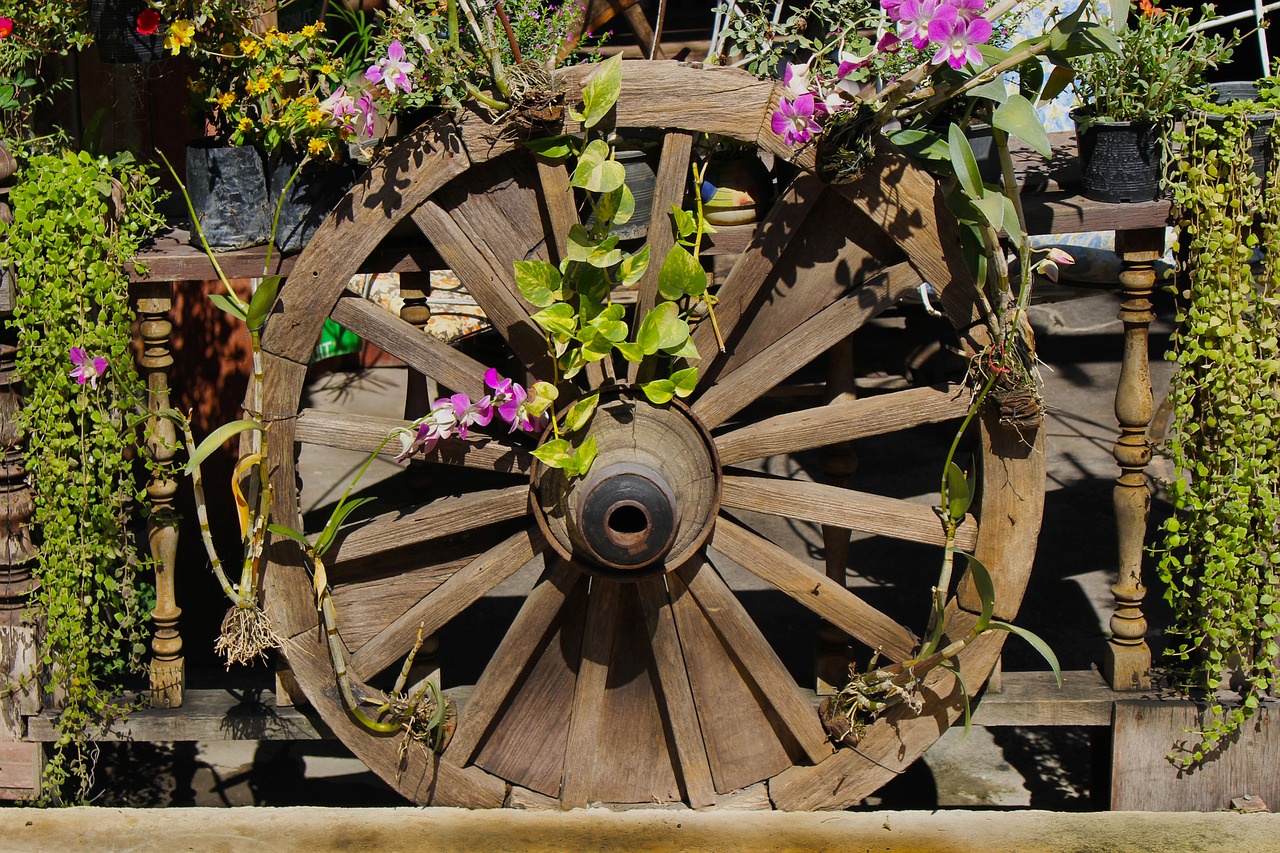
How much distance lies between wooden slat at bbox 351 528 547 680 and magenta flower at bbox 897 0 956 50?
1.25m

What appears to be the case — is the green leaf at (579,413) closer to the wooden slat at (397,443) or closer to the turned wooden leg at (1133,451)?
the wooden slat at (397,443)

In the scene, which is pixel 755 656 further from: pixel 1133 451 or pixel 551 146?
pixel 551 146

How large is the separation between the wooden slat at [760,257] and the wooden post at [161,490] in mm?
1176

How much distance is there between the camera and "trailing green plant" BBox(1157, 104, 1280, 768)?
8.97ft

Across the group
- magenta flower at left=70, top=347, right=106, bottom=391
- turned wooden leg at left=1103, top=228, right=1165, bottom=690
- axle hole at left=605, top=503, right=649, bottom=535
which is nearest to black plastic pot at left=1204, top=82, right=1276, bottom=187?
turned wooden leg at left=1103, top=228, right=1165, bottom=690

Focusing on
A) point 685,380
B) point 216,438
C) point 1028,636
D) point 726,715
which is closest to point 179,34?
point 216,438

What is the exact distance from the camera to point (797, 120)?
251 centimetres

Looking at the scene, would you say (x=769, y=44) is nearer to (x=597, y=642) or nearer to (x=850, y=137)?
(x=850, y=137)

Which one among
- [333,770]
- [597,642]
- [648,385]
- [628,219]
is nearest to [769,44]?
[628,219]

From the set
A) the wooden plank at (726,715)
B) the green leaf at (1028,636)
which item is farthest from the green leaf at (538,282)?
the green leaf at (1028,636)

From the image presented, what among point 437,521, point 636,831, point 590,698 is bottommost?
point 636,831

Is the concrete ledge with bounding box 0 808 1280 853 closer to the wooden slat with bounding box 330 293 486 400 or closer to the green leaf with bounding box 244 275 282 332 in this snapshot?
the wooden slat with bounding box 330 293 486 400

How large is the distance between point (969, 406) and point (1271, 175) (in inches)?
30.9

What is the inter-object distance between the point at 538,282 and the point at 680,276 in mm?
272
